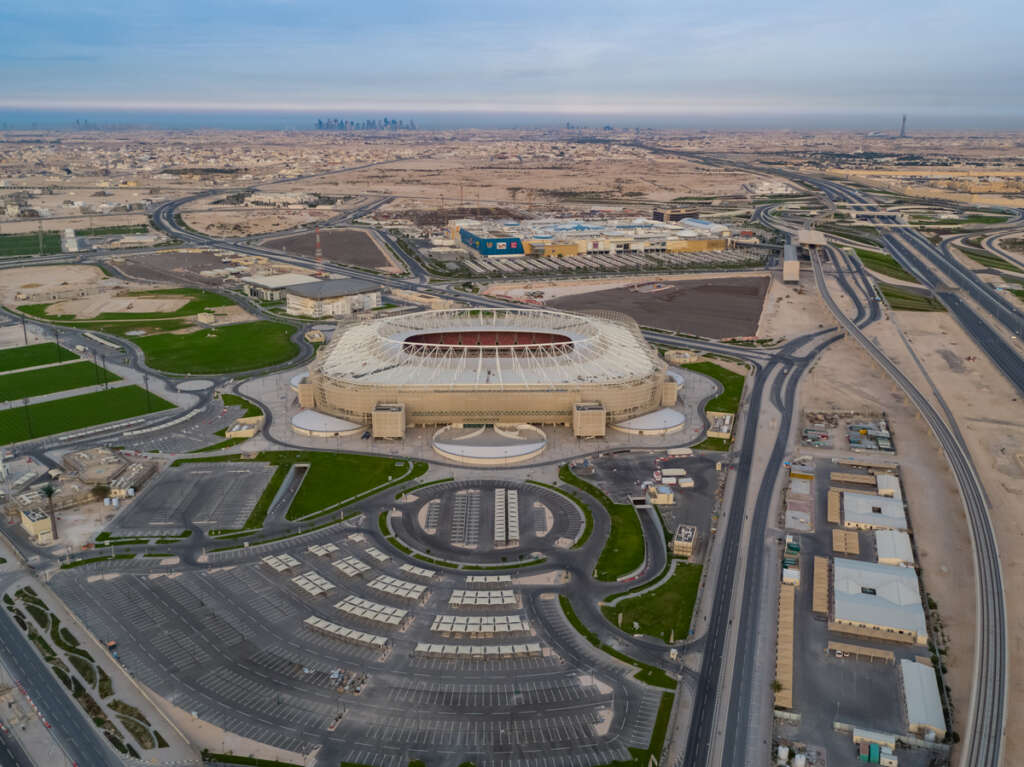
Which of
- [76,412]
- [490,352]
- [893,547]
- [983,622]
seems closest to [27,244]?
[76,412]

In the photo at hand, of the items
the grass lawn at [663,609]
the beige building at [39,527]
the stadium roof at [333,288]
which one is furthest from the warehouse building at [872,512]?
the stadium roof at [333,288]

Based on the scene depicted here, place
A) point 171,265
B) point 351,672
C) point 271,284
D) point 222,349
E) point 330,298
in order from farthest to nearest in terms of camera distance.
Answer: point 171,265
point 271,284
point 330,298
point 222,349
point 351,672

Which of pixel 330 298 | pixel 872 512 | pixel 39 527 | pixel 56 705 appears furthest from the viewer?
pixel 330 298

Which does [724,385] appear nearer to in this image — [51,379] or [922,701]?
[922,701]

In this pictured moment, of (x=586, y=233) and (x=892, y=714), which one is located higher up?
(x=586, y=233)

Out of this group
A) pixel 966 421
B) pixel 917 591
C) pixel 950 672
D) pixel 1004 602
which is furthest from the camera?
pixel 966 421

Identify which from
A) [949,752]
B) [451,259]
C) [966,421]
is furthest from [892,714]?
[451,259]

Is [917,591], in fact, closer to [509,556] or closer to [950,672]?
[950,672]
